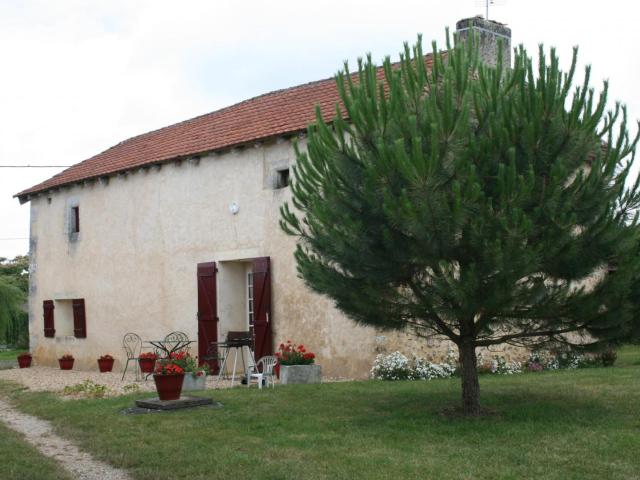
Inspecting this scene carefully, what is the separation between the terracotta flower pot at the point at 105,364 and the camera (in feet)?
48.8

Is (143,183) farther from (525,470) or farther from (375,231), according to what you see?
(525,470)

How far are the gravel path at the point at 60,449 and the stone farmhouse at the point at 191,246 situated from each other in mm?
4119

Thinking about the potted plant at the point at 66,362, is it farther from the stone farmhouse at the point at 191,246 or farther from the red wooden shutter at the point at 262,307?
the red wooden shutter at the point at 262,307

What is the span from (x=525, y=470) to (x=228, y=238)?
843 centimetres

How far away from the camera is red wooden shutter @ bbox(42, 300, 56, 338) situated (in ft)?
56.2

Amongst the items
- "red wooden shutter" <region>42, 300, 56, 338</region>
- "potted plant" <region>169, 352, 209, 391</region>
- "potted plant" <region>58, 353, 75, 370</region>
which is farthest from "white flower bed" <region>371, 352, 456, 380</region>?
"red wooden shutter" <region>42, 300, 56, 338</region>

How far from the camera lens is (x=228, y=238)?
42.6 feet

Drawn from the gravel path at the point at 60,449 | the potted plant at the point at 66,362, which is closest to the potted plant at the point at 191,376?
the gravel path at the point at 60,449

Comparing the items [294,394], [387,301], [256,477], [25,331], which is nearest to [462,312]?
[387,301]

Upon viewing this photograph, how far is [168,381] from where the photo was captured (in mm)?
8609

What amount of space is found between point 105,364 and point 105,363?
0.02 metres

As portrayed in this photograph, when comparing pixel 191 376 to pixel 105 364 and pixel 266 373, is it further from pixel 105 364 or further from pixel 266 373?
pixel 105 364

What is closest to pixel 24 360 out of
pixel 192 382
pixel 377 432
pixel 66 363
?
pixel 66 363

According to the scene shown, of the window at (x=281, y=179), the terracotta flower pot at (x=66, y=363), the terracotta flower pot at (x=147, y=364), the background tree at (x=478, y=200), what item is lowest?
the terracotta flower pot at (x=66, y=363)
